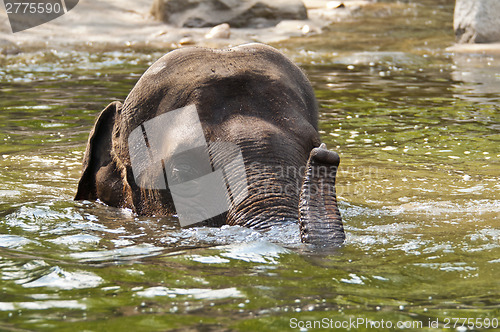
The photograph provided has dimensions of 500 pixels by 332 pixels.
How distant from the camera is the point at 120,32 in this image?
66.0 ft

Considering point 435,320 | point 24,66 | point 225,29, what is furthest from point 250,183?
point 225,29

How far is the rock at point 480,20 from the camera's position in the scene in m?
17.2

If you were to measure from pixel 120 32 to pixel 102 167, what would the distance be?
14.6 m

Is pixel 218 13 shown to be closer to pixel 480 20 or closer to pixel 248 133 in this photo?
pixel 480 20

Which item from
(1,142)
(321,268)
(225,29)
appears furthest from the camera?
(225,29)

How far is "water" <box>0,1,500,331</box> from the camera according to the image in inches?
136

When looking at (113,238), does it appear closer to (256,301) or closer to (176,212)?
(176,212)

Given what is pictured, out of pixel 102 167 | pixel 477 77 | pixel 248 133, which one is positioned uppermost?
pixel 248 133

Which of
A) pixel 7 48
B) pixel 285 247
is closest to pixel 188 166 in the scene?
pixel 285 247

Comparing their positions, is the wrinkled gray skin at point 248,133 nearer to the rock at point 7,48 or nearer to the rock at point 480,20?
the rock at point 7,48

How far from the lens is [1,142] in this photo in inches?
370

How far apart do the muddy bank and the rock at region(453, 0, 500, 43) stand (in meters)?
4.17

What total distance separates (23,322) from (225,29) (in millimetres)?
16507

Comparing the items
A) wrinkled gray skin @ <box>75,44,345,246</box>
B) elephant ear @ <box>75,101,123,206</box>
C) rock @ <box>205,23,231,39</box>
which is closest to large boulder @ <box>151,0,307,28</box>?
rock @ <box>205,23,231,39</box>
